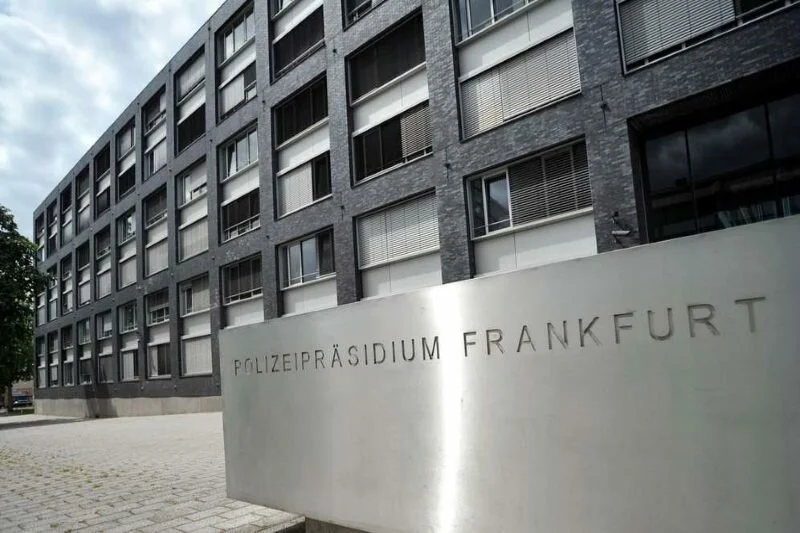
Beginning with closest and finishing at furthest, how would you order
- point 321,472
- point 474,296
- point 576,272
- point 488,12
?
point 576,272 → point 474,296 → point 321,472 → point 488,12

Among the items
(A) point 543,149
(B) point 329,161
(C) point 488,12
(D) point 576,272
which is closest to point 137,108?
(B) point 329,161

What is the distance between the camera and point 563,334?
2.70 meters

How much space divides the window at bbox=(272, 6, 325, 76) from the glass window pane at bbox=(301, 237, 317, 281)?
21.1ft

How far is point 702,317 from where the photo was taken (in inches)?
91.6

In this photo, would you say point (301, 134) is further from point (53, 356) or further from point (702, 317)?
point (53, 356)

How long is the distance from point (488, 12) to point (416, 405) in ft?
44.9

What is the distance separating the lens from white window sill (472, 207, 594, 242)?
12586 millimetres

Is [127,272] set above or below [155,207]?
below

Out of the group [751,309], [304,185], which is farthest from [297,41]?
[751,309]

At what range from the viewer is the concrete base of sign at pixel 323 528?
13.1 ft

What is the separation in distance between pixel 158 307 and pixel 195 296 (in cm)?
442

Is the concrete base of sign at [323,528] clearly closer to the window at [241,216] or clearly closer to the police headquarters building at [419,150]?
the police headquarters building at [419,150]

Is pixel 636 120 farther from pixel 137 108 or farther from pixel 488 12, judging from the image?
pixel 137 108

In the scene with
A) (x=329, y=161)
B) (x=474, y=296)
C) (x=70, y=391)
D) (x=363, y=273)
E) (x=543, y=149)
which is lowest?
(x=70, y=391)
